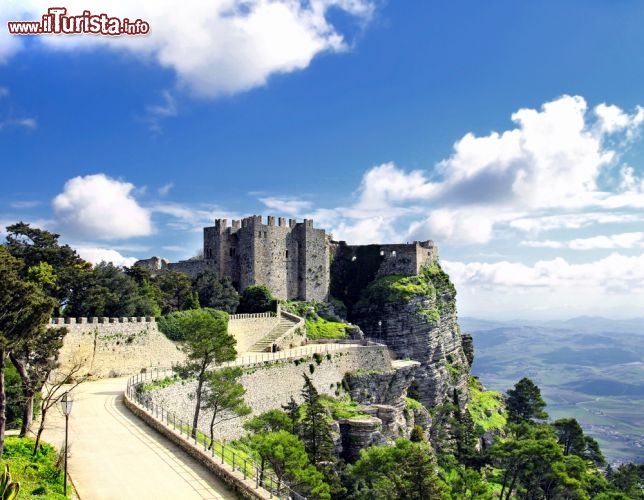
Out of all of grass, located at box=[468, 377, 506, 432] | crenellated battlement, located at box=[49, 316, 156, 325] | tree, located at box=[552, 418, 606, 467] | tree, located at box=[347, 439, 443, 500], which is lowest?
A: tree, located at box=[552, 418, 606, 467]

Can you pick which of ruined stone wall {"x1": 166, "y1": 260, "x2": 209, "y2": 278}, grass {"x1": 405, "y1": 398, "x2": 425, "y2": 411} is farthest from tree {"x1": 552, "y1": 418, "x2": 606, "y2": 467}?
ruined stone wall {"x1": 166, "y1": 260, "x2": 209, "y2": 278}

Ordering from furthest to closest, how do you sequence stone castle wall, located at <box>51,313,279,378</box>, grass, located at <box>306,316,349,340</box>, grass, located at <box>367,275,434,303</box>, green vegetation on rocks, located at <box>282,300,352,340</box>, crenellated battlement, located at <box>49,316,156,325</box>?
grass, located at <box>367,275,434,303</box> → green vegetation on rocks, located at <box>282,300,352,340</box> → grass, located at <box>306,316,349,340</box> → stone castle wall, located at <box>51,313,279,378</box> → crenellated battlement, located at <box>49,316,156,325</box>

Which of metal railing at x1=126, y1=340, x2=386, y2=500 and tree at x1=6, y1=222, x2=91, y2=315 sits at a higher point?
tree at x1=6, y1=222, x2=91, y2=315

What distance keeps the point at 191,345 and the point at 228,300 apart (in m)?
25.9

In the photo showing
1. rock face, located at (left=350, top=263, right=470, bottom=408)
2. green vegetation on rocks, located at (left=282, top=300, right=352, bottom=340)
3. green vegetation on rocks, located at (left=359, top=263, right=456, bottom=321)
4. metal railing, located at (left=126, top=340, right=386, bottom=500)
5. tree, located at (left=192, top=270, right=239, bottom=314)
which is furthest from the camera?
green vegetation on rocks, located at (left=359, top=263, right=456, bottom=321)

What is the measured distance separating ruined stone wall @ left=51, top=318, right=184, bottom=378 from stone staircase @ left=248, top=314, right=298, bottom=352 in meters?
10.3

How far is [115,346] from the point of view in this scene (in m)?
40.0

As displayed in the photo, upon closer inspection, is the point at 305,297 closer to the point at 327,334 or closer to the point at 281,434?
the point at 327,334

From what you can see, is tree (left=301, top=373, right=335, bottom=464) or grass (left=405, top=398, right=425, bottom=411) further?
grass (left=405, top=398, right=425, bottom=411)

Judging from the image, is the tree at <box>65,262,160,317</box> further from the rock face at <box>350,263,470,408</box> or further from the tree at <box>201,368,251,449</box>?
the rock face at <box>350,263,470,408</box>

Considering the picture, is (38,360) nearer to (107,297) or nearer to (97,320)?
(97,320)

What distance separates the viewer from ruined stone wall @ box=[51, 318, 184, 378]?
36906mm

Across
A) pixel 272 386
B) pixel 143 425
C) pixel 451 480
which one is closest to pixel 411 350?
pixel 451 480

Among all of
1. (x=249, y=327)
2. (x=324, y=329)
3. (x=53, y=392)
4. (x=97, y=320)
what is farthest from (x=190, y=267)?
(x=53, y=392)
